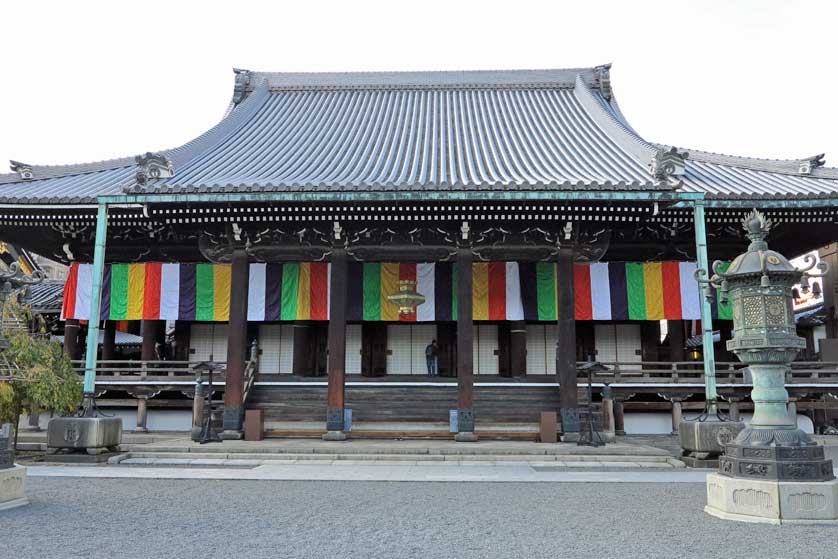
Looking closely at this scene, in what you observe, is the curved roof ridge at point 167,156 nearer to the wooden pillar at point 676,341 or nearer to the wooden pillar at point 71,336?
the wooden pillar at point 71,336

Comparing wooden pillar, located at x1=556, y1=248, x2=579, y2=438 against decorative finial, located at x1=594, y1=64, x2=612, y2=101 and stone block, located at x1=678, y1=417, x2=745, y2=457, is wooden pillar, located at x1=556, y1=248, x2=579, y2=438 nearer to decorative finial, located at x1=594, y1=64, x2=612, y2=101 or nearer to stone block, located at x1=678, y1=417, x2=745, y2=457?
stone block, located at x1=678, y1=417, x2=745, y2=457

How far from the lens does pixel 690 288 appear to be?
15750mm

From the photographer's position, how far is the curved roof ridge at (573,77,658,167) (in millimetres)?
15927

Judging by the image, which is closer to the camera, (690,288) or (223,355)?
(690,288)

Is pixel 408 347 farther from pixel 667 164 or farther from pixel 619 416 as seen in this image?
pixel 667 164

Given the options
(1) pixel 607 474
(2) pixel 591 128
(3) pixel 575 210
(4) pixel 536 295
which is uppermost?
(2) pixel 591 128

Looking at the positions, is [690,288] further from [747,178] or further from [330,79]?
[330,79]

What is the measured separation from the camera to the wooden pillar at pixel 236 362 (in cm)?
1388

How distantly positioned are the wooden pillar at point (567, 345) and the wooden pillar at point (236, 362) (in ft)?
22.9

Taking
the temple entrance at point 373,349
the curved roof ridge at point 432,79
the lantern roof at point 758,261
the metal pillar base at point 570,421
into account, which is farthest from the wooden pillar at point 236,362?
the curved roof ridge at point 432,79

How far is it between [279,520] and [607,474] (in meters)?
5.90

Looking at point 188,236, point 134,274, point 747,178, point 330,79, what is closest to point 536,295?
point 747,178

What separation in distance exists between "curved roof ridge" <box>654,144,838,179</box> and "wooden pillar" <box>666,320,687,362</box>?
14.4 feet

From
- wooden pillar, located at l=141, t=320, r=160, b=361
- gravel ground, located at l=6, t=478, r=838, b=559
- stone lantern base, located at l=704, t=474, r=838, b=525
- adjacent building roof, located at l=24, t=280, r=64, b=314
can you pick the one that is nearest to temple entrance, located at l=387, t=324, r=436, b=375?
wooden pillar, located at l=141, t=320, r=160, b=361
